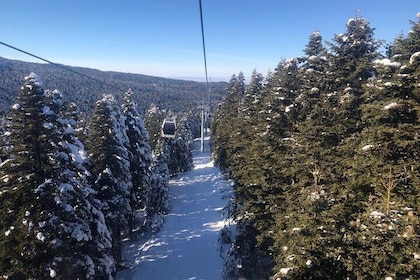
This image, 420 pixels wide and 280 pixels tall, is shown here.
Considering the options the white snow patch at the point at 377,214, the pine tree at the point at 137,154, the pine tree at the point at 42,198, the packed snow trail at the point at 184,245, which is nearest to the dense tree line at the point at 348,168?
the white snow patch at the point at 377,214

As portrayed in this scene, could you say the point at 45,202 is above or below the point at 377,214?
below

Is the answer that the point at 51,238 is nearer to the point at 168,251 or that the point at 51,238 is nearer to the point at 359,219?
the point at 359,219

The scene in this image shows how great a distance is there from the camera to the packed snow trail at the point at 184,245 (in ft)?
80.4

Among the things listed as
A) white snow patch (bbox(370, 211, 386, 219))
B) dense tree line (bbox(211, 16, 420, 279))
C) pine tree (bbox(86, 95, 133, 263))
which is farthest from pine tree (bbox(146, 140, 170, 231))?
white snow patch (bbox(370, 211, 386, 219))

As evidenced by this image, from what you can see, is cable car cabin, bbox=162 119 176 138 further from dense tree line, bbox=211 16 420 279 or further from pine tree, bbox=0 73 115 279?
pine tree, bbox=0 73 115 279

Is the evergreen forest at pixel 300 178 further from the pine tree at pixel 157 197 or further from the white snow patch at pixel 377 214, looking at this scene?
the pine tree at pixel 157 197

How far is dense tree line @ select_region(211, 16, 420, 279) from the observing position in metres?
10.4

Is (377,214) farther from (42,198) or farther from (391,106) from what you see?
(42,198)

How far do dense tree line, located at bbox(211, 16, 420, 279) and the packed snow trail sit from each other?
6.95 meters

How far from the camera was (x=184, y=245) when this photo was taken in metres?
28.8

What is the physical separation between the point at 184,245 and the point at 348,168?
62.3 ft

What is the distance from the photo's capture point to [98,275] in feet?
53.6

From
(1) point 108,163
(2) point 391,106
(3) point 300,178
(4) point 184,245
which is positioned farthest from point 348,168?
(4) point 184,245

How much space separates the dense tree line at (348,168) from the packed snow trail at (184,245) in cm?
695
